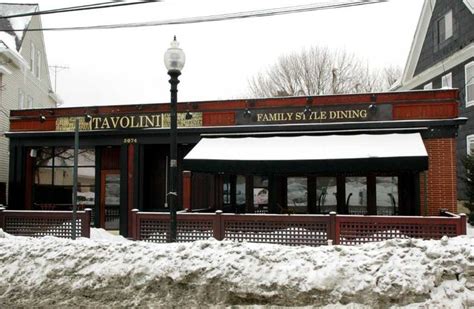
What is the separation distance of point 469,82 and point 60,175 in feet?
58.6

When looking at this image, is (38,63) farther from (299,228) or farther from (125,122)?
(299,228)

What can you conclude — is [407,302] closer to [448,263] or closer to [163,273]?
[448,263]

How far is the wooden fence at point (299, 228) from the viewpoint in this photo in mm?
10203

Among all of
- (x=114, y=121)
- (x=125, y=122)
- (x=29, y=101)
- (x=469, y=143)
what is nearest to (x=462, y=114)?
(x=469, y=143)

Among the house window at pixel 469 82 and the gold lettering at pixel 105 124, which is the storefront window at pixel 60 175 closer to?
the gold lettering at pixel 105 124

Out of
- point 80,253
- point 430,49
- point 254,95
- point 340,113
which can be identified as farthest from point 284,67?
point 80,253

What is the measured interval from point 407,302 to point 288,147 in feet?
25.2

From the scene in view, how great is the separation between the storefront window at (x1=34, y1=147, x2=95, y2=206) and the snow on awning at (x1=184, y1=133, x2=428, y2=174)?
5.15 m

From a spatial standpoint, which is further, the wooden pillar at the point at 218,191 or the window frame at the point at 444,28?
the window frame at the point at 444,28

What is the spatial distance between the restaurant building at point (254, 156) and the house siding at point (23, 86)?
7.67 meters

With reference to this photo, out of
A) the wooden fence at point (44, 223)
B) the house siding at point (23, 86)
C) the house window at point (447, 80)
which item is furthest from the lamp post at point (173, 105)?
the house window at point (447, 80)

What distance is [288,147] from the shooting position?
A: 13234mm

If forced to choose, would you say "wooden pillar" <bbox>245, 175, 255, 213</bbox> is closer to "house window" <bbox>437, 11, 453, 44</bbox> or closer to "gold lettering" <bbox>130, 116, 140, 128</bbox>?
"gold lettering" <bbox>130, 116, 140, 128</bbox>

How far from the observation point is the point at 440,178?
12930 mm
